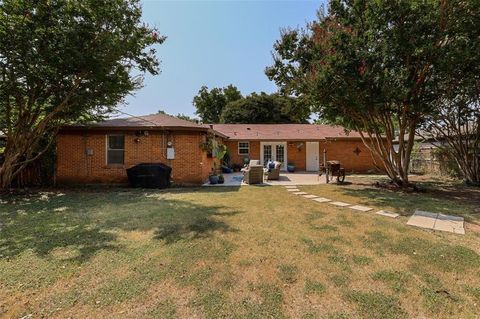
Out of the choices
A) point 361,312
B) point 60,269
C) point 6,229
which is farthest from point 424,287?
point 6,229

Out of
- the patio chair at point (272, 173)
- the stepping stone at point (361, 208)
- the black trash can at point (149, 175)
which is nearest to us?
the stepping stone at point (361, 208)

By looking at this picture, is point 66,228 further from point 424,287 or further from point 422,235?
point 422,235

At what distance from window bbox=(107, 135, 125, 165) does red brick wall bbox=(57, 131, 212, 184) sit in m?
0.20

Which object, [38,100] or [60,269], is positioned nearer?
[60,269]

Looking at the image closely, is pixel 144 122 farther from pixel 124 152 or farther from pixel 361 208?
pixel 361 208

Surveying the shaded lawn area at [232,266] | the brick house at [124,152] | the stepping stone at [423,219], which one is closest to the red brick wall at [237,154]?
the brick house at [124,152]

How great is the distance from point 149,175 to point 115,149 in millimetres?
2418

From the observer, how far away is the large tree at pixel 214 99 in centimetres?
3719

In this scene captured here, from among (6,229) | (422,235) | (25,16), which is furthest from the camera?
(25,16)

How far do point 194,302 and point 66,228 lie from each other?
3717 millimetres

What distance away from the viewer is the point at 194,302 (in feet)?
8.65

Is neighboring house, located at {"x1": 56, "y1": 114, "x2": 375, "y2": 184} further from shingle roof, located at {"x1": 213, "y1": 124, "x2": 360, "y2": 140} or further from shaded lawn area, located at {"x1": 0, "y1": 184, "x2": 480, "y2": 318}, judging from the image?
shingle roof, located at {"x1": 213, "y1": 124, "x2": 360, "y2": 140}

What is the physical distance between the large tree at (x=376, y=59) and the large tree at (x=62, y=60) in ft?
18.2

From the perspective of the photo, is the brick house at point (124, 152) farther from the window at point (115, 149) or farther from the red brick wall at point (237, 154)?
the red brick wall at point (237, 154)
